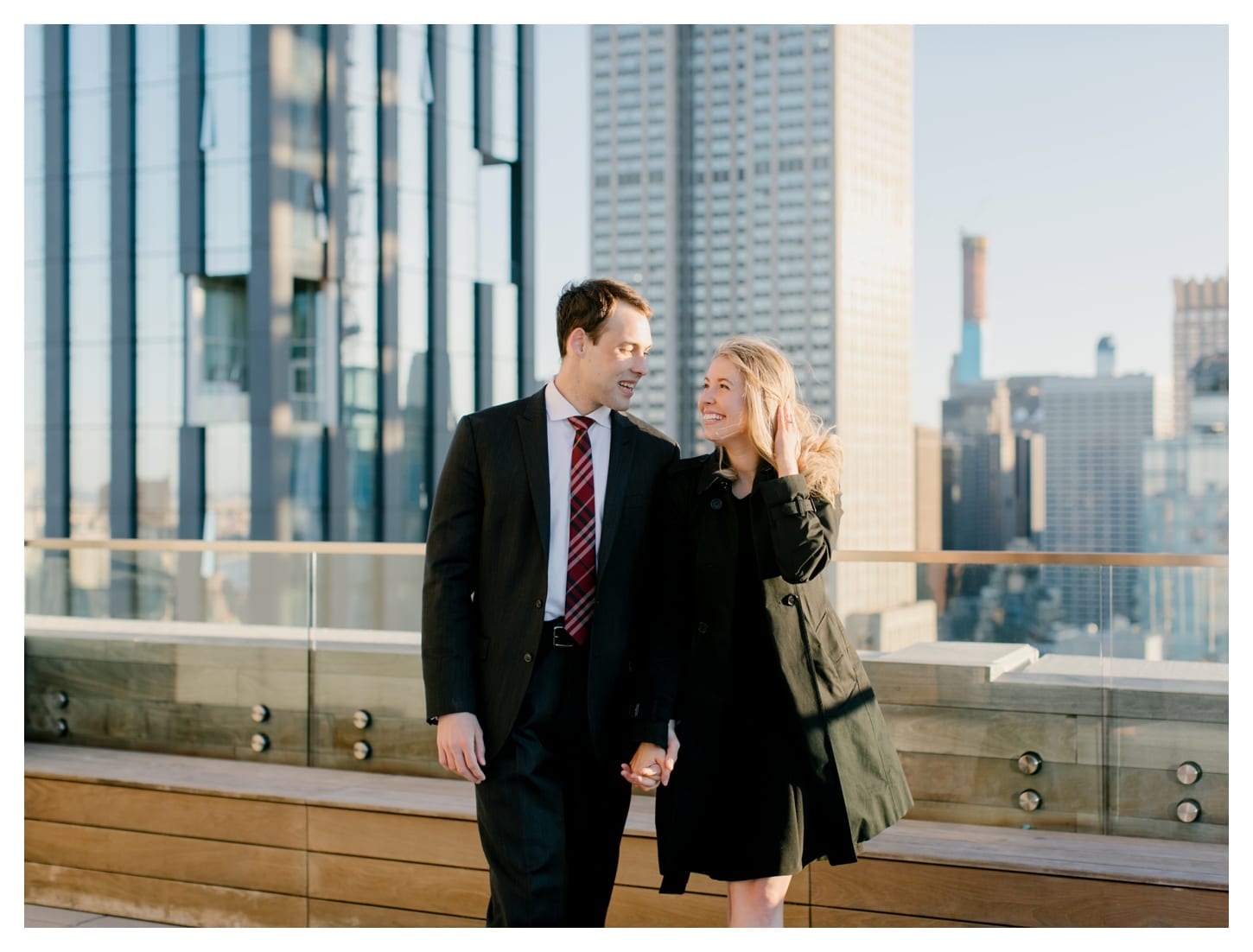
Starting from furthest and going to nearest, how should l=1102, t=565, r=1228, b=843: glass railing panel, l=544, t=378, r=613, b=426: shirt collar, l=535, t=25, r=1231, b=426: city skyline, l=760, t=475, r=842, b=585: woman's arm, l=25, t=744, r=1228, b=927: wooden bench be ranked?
l=535, t=25, r=1231, b=426: city skyline < l=1102, t=565, r=1228, b=843: glass railing panel < l=25, t=744, r=1228, b=927: wooden bench < l=544, t=378, r=613, b=426: shirt collar < l=760, t=475, r=842, b=585: woman's arm

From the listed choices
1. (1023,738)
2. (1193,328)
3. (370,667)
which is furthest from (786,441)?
(1193,328)

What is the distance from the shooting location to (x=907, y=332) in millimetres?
114625

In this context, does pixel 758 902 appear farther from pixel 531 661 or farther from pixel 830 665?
pixel 531 661

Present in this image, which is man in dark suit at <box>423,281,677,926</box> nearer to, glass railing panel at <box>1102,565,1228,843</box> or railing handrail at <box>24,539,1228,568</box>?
railing handrail at <box>24,539,1228,568</box>

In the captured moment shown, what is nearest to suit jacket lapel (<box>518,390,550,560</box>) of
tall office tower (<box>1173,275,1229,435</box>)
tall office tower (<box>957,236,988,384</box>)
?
tall office tower (<box>1173,275,1229,435</box>)

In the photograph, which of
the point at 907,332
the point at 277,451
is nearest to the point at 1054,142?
the point at 907,332

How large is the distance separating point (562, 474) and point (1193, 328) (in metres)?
122

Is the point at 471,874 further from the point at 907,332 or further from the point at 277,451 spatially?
the point at 907,332

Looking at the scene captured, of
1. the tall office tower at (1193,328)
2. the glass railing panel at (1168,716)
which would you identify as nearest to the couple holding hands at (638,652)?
the glass railing panel at (1168,716)

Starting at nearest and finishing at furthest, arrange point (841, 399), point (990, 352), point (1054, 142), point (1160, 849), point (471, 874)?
point (1160, 849) < point (471, 874) < point (1054, 142) < point (841, 399) < point (990, 352)

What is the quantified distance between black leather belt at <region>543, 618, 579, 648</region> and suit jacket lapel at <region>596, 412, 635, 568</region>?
0.13 metres

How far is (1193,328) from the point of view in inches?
4464

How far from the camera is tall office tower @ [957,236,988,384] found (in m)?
117

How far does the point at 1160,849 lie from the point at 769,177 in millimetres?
115500
